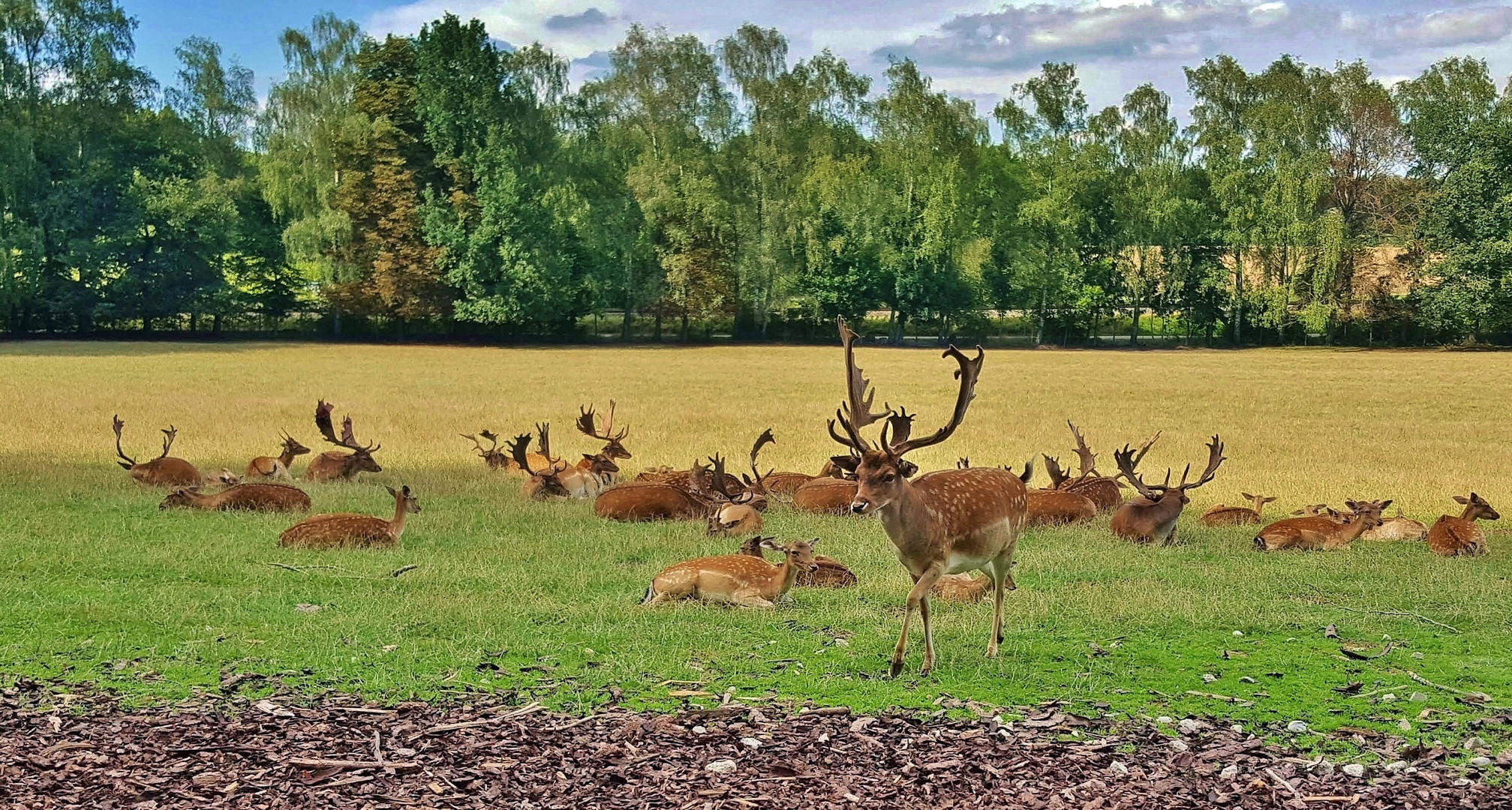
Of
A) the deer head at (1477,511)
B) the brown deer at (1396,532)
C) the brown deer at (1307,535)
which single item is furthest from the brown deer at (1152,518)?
the deer head at (1477,511)

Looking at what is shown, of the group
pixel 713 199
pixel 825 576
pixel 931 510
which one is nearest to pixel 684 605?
pixel 825 576

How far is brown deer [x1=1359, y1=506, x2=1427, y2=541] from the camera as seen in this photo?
10.5 m

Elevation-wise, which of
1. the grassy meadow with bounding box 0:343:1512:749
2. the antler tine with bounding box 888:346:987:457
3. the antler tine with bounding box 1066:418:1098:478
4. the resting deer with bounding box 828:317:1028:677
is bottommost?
the grassy meadow with bounding box 0:343:1512:749

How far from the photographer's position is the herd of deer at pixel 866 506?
627 centimetres

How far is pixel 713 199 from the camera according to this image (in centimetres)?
5659

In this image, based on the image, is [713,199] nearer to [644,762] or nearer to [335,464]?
[335,464]

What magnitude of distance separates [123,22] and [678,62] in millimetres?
21809

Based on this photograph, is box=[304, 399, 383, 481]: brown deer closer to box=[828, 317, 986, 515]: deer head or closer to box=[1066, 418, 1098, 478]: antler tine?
box=[1066, 418, 1098, 478]: antler tine

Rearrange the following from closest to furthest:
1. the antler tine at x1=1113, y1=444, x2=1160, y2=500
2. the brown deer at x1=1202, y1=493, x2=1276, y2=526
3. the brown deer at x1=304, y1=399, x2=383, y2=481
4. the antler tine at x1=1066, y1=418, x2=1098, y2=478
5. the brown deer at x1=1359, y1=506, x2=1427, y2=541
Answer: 1. the brown deer at x1=1359, y1=506, x2=1427, y2=541
2. the antler tine at x1=1113, y1=444, x2=1160, y2=500
3. the brown deer at x1=1202, y1=493, x2=1276, y2=526
4. the antler tine at x1=1066, y1=418, x2=1098, y2=478
5. the brown deer at x1=304, y1=399, x2=383, y2=481

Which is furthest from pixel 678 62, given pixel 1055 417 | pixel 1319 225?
pixel 1055 417

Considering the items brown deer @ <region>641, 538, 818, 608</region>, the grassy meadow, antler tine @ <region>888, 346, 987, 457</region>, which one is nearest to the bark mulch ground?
the grassy meadow

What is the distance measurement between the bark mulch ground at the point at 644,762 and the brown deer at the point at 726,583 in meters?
2.04

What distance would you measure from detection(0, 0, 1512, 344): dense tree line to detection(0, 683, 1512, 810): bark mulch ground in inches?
1824

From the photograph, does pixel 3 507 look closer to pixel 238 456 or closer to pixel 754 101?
pixel 238 456
